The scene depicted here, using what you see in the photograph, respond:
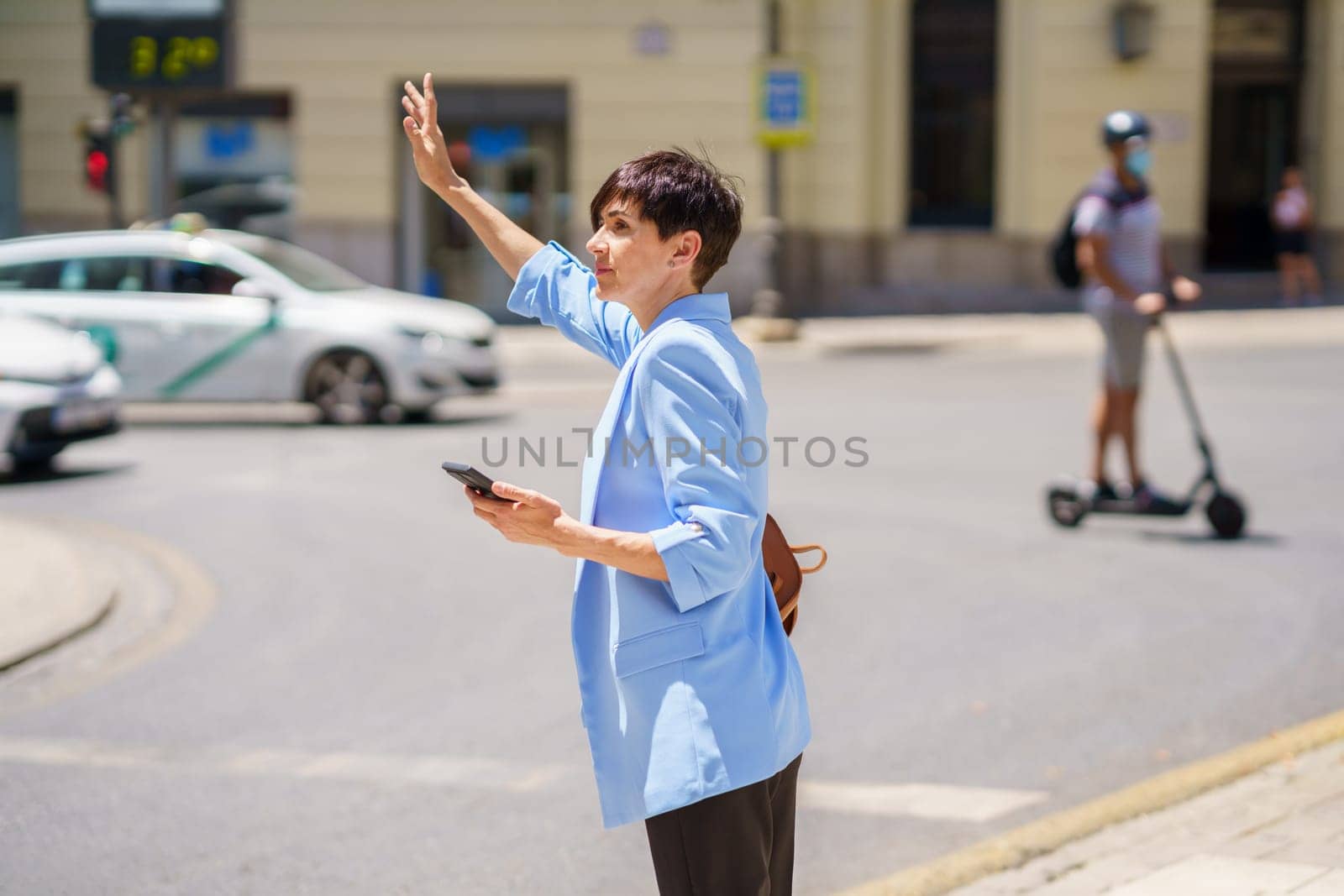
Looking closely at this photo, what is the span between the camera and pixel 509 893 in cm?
436

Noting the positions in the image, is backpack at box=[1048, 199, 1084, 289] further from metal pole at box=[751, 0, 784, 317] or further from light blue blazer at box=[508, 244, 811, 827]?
metal pole at box=[751, 0, 784, 317]

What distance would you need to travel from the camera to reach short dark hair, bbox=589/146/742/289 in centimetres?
285

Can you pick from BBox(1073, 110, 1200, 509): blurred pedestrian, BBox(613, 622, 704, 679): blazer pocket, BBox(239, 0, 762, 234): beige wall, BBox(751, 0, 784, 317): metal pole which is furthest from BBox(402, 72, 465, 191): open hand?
BBox(239, 0, 762, 234): beige wall

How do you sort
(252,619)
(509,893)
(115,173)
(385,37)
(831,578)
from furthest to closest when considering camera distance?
(385,37)
(115,173)
(831,578)
(252,619)
(509,893)

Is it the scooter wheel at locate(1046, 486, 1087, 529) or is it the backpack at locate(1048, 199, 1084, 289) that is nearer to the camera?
the backpack at locate(1048, 199, 1084, 289)

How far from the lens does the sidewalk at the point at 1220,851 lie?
4078 mm

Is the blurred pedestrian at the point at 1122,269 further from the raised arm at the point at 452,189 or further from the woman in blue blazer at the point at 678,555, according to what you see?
the woman in blue blazer at the point at 678,555

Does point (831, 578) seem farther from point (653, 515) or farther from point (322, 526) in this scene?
point (653, 515)

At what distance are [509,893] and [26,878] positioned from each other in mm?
1205

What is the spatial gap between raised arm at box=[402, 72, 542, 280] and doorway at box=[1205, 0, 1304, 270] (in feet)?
76.1

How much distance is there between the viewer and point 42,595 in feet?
25.4

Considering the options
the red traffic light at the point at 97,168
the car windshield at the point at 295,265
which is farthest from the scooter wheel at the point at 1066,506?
the red traffic light at the point at 97,168

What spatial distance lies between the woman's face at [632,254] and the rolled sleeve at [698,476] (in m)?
0.16

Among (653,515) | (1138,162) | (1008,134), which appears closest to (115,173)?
(1008,134)
